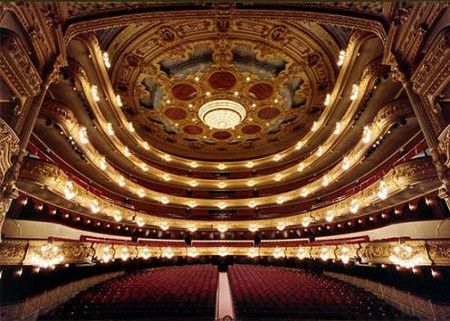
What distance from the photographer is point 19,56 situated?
404 cm

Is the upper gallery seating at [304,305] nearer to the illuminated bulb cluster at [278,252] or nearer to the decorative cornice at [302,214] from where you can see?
the decorative cornice at [302,214]

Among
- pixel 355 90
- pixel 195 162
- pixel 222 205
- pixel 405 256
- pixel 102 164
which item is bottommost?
pixel 405 256

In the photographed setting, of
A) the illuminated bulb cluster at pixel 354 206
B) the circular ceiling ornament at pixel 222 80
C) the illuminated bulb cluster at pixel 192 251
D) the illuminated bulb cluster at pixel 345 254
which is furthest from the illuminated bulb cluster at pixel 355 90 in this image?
the illuminated bulb cluster at pixel 192 251

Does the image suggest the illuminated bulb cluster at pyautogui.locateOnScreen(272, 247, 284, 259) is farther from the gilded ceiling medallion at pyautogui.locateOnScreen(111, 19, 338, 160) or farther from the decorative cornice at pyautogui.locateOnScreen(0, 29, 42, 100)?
the decorative cornice at pyautogui.locateOnScreen(0, 29, 42, 100)

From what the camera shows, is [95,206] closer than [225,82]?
Yes

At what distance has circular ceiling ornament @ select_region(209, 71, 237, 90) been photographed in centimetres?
1089

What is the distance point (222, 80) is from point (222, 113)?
7.12ft

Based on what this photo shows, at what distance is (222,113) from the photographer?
42.9ft

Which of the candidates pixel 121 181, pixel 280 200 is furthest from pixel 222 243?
pixel 121 181

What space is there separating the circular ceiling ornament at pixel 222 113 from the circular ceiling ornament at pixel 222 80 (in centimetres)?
99

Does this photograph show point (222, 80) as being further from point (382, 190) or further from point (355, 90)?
point (382, 190)

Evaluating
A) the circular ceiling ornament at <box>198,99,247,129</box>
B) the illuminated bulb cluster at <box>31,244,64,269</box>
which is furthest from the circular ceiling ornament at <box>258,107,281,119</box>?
the illuminated bulb cluster at <box>31,244,64,269</box>

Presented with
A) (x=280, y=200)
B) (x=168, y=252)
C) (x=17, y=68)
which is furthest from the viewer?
(x=280, y=200)

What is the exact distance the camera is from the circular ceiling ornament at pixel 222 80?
10891 mm
